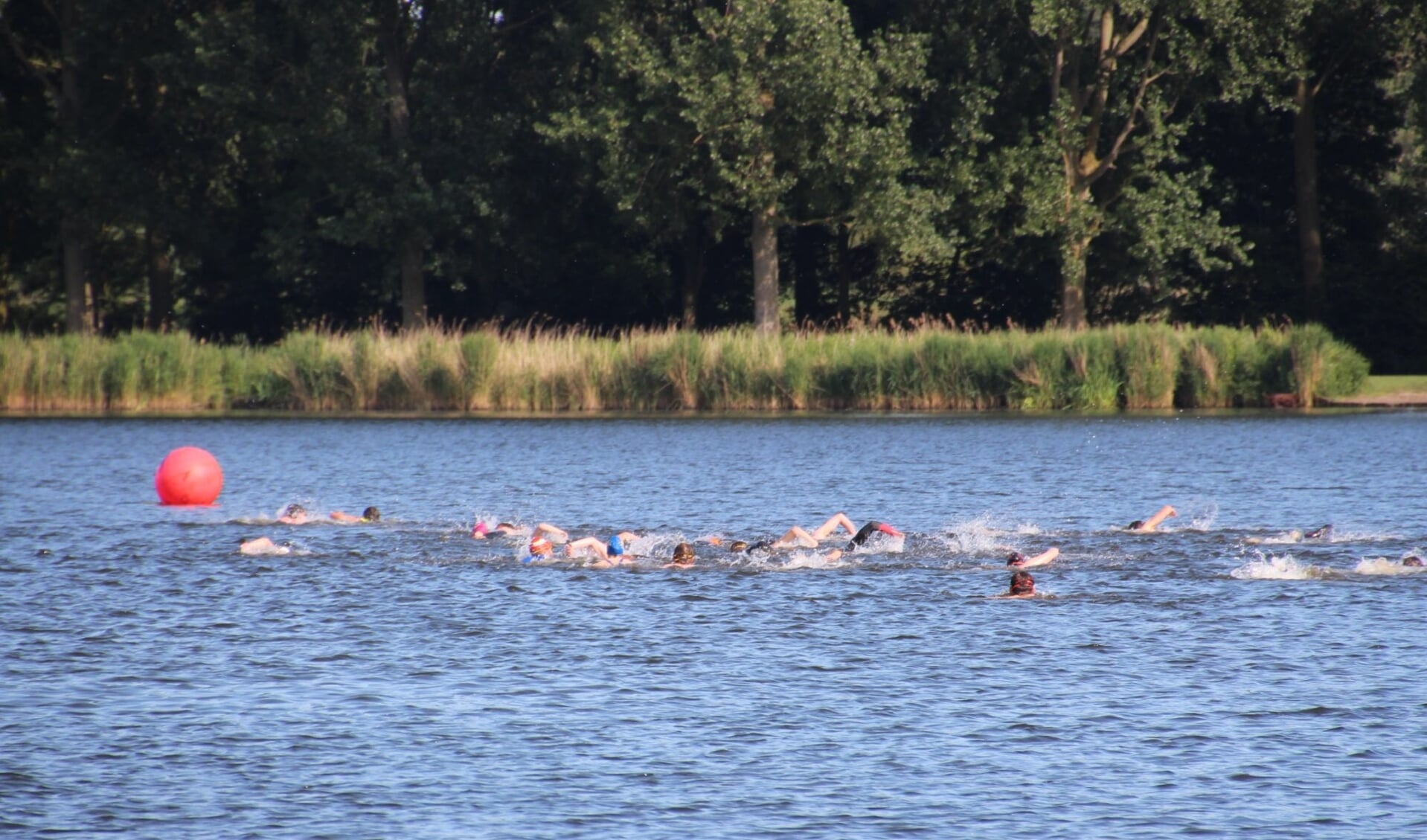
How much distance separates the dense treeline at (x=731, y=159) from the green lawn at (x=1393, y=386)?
7.11 m

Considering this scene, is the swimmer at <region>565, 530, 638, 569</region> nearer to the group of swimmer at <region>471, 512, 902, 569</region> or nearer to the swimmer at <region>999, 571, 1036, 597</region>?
the group of swimmer at <region>471, 512, 902, 569</region>

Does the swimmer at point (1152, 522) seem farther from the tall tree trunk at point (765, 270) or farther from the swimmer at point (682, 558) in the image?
the tall tree trunk at point (765, 270)

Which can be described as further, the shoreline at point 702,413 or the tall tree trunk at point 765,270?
the tall tree trunk at point 765,270

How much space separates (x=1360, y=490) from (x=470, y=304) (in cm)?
3770

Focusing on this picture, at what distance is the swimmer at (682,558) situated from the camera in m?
18.2

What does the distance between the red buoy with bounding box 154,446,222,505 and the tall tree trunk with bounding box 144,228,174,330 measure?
1363 inches

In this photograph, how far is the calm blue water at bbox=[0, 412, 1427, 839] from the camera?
33.4 ft

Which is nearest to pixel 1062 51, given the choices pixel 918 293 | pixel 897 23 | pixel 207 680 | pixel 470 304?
pixel 897 23

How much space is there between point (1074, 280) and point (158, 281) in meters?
29.5

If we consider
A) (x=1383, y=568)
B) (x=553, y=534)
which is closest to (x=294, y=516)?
(x=553, y=534)

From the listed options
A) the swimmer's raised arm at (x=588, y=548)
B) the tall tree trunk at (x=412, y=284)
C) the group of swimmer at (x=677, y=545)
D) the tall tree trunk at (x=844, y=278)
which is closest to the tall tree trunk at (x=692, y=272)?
the tall tree trunk at (x=844, y=278)

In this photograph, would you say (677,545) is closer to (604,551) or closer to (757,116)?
(604,551)

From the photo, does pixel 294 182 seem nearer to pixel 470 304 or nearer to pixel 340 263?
pixel 340 263

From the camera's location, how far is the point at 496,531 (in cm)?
2119
